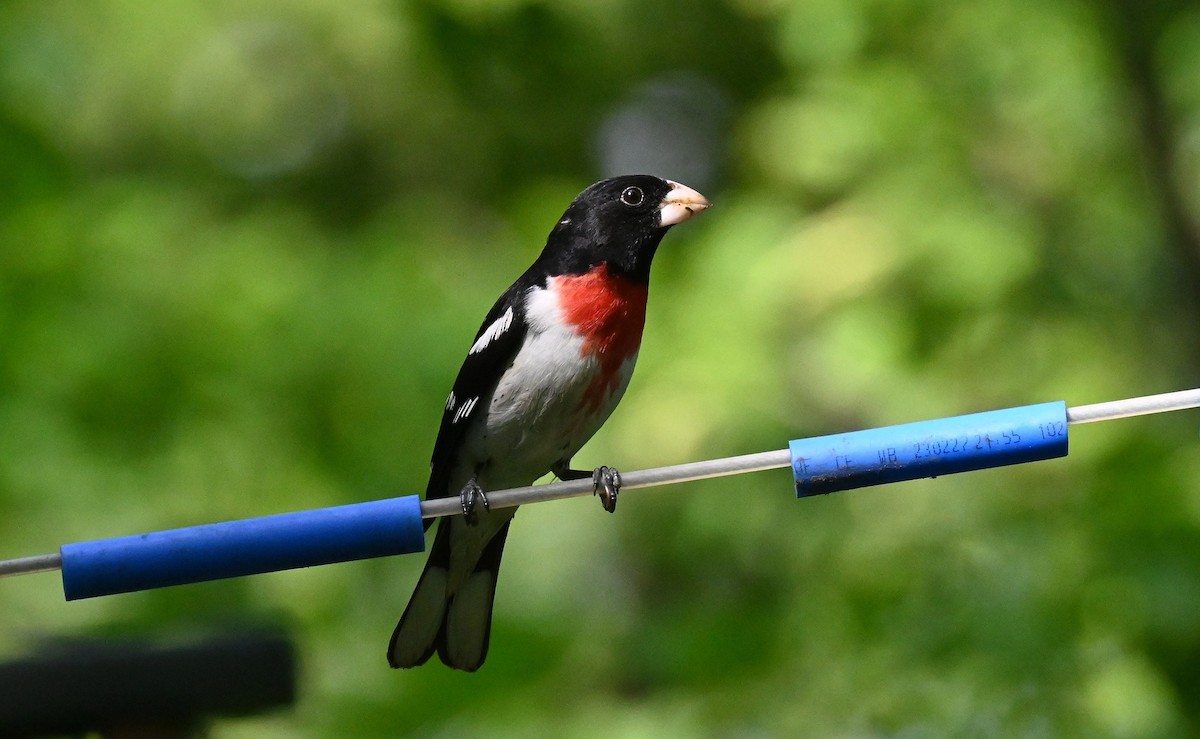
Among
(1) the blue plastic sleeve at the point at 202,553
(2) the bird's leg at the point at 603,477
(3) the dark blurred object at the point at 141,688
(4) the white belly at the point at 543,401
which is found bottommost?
(3) the dark blurred object at the point at 141,688

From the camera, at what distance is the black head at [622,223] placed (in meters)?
3.23

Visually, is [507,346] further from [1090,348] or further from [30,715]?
[1090,348]

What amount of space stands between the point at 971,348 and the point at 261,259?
279cm

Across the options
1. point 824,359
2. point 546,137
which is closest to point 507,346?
point 824,359

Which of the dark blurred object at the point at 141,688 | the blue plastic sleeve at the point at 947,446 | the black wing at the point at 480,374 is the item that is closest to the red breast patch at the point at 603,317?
the black wing at the point at 480,374

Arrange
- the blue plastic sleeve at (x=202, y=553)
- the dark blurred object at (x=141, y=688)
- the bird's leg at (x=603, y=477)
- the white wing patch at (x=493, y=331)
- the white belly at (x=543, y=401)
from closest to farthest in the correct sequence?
the dark blurred object at (x=141, y=688)
the blue plastic sleeve at (x=202, y=553)
the bird's leg at (x=603, y=477)
the white belly at (x=543, y=401)
the white wing patch at (x=493, y=331)

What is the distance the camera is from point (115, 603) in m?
4.44

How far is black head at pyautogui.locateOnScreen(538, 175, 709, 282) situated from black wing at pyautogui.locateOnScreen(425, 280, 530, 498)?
0.52ft

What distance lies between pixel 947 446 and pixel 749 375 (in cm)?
271

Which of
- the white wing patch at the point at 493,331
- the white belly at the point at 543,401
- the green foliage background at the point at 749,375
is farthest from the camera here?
the green foliage background at the point at 749,375

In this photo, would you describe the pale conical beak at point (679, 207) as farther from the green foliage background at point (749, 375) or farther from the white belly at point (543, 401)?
the green foliage background at point (749, 375)

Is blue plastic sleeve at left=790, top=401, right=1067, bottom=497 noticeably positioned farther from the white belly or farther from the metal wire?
the white belly

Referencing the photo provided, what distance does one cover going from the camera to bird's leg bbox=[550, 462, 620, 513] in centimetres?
242

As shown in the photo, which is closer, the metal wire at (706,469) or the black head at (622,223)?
the metal wire at (706,469)
